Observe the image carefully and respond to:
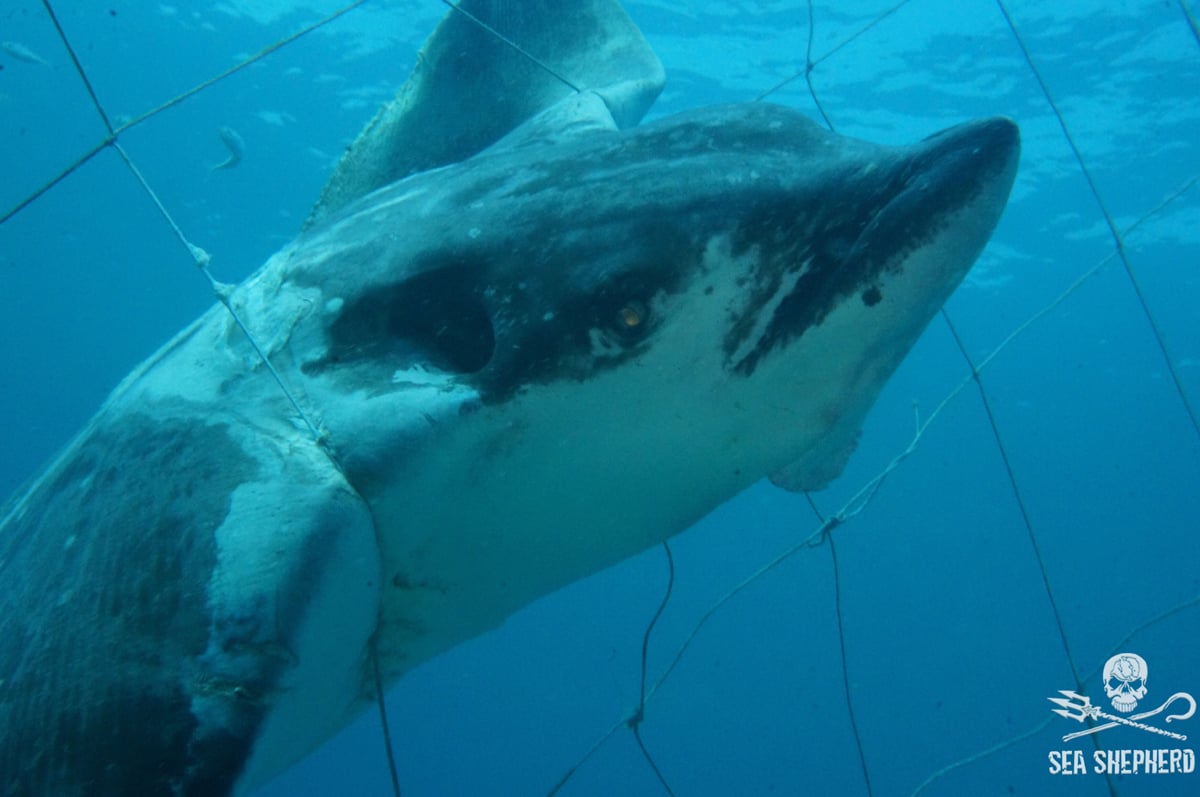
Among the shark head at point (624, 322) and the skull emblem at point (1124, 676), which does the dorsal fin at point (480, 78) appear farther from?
the skull emblem at point (1124, 676)

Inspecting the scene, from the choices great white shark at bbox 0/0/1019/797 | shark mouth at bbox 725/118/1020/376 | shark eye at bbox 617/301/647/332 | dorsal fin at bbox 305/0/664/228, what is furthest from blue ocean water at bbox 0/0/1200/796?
shark eye at bbox 617/301/647/332

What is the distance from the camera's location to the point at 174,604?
4.88 ft

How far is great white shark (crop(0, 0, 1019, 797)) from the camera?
148cm

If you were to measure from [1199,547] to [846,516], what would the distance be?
54430 millimetres

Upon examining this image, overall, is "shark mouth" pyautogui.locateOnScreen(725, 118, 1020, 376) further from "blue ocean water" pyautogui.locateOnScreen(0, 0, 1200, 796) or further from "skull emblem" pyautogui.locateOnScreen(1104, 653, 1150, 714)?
"blue ocean water" pyautogui.locateOnScreen(0, 0, 1200, 796)

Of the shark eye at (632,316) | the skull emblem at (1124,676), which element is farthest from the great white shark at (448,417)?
the skull emblem at (1124,676)

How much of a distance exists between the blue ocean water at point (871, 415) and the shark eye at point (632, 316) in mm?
11307

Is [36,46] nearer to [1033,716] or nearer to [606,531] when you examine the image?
[606,531]

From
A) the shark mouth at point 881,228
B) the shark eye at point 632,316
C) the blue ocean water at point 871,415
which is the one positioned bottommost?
the blue ocean water at point 871,415

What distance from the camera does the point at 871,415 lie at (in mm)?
42000

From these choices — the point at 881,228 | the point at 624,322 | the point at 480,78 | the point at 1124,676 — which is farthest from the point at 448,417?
the point at 1124,676

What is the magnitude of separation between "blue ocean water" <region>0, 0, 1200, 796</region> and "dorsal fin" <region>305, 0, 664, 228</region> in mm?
8925

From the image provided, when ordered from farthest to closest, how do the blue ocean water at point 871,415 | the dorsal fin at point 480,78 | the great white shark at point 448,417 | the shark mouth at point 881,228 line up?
the blue ocean water at point 871,415, the dorsal fin at point 480,78, the shark mouth at point 881,228, the great white shark at point 448,417

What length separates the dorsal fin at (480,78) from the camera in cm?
420
